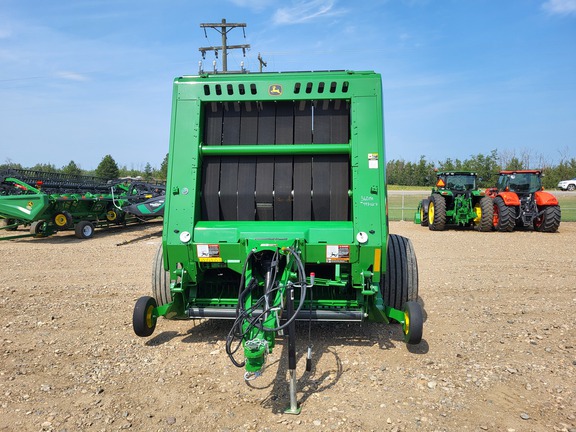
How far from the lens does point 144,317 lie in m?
4.25

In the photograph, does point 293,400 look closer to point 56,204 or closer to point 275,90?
point 275,90

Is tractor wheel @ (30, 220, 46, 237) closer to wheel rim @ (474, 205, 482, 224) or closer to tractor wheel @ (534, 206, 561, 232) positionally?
wheel rim @ (474, 205, 482, 224)

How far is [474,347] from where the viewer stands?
14.4ft

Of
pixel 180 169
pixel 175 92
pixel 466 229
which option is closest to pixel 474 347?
pixel 180 169

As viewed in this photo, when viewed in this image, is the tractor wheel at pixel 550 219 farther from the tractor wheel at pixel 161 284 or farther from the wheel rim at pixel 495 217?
the tractor wheel at pixel 161 284

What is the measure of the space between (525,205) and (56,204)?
1467 cm

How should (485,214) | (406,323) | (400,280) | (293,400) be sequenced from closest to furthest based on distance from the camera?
1. (293,400)
2. (406,323)
3. (400,280)
4. (485,214)

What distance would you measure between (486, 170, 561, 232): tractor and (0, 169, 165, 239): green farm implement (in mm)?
11396

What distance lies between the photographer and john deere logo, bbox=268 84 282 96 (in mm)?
4395

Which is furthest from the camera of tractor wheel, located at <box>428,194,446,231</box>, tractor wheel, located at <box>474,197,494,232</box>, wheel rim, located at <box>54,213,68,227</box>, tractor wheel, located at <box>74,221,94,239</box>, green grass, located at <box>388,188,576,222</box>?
green grass, located at <box>388,188,576,222</box>

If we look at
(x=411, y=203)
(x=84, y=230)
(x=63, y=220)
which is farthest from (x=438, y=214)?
(x=411, y=203)

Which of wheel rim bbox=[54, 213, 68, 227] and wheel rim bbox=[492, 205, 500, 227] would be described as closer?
wheel rim bbox=[54, 213, 68, 227]

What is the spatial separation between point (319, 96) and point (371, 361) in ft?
8.53

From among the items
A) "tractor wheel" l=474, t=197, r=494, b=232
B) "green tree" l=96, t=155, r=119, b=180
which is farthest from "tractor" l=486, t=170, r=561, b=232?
"green tree" l=96, t=155, r=119, b=180
